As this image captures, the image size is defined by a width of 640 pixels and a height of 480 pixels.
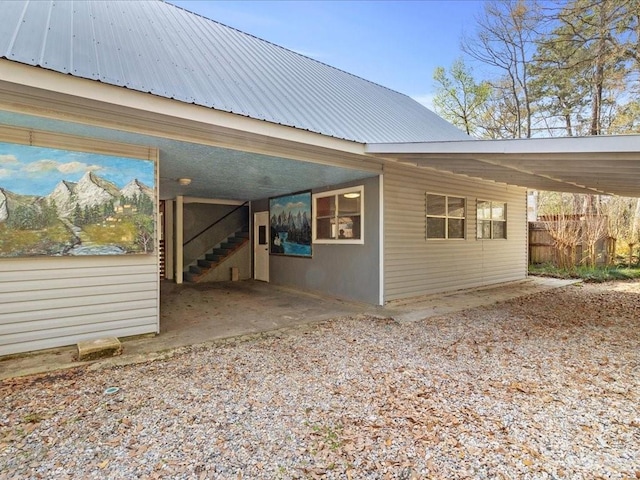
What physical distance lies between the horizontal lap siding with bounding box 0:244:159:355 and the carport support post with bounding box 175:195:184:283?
18.5ft

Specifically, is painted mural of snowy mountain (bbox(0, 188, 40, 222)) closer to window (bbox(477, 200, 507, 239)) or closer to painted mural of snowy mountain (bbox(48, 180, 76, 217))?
painted mural of snowy mountain (bbox(48, 180, 76, 217))

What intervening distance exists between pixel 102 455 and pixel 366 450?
5.50 ft

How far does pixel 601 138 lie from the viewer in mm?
3436

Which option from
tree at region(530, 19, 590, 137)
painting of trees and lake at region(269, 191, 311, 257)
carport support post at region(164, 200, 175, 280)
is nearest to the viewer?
painting of trees and lake at region(269, 191, 311, 257)

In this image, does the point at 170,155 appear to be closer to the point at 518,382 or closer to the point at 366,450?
the point at 366,450

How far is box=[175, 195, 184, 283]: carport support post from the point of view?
31.9ft

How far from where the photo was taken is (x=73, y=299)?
3.93 metres

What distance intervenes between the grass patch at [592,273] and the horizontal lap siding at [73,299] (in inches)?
440

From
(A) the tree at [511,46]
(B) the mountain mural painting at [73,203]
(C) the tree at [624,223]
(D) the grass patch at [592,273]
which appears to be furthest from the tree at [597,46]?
(B) the mountain mural painting at [73,203]

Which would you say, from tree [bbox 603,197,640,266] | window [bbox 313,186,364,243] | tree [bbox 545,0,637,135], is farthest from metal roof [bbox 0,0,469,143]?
tree [bbox 545,0,637,135]

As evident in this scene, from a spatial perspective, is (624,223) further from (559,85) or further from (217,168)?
(217,168)

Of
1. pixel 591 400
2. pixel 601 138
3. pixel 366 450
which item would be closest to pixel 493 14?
pixel 601 138

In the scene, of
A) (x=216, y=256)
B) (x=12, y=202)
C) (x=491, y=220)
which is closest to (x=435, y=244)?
(x=491, y=220)

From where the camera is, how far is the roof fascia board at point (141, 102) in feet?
9.61
